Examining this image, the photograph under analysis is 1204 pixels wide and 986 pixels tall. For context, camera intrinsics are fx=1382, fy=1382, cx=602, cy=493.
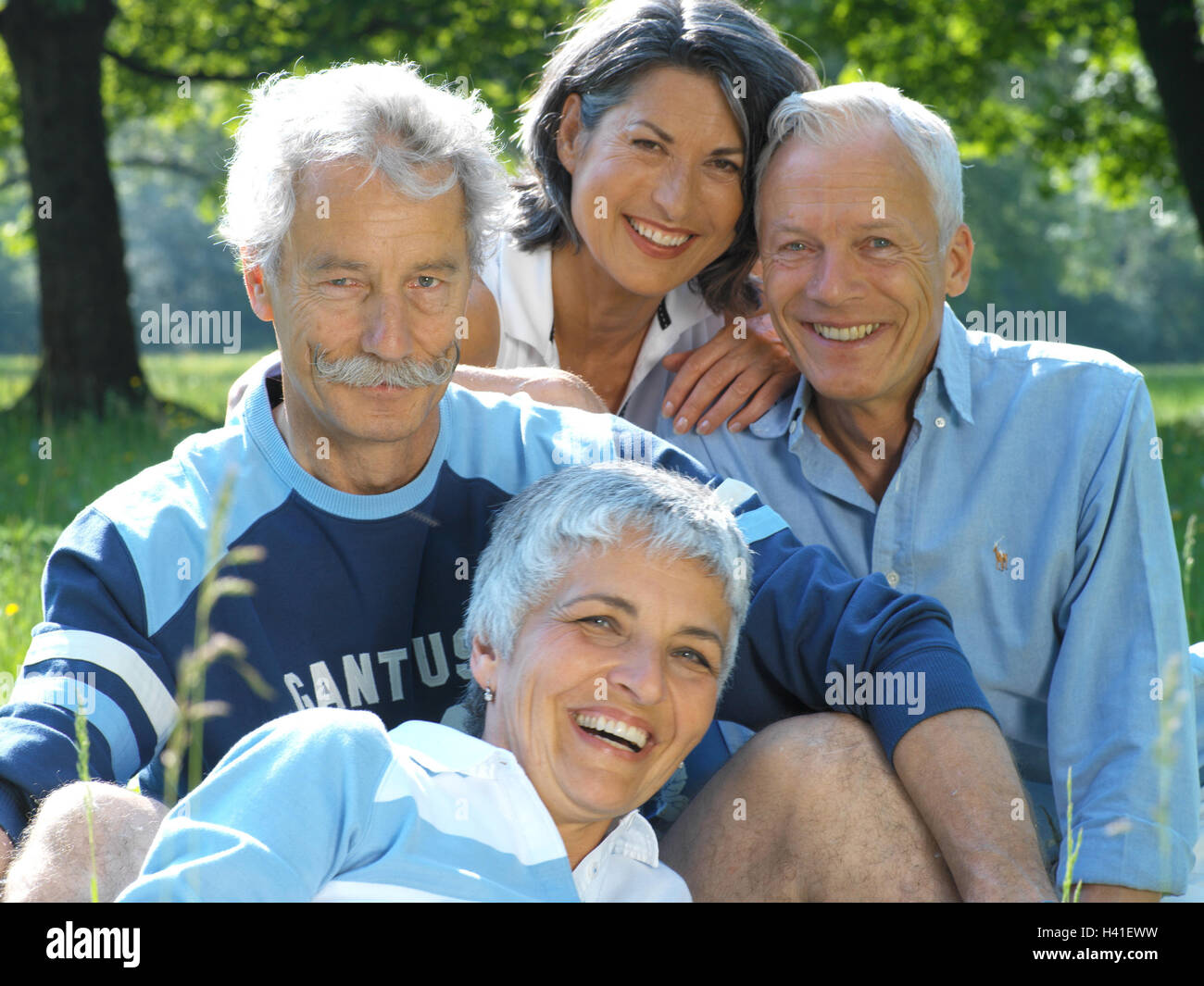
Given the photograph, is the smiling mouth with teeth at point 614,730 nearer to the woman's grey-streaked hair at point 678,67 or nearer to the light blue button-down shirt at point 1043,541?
the light blue button-down shirt at point 1043,541

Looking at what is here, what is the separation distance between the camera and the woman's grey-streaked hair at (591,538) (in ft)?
8.78

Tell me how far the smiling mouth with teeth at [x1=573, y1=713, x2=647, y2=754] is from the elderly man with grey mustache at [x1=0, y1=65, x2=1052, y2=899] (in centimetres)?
35

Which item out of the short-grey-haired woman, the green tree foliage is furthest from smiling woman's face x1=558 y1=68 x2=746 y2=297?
the green tree foliage

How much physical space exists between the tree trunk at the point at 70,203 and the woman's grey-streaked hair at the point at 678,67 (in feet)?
24.9

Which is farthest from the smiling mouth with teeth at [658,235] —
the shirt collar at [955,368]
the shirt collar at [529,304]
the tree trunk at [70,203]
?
the tree trunk at [70,203]

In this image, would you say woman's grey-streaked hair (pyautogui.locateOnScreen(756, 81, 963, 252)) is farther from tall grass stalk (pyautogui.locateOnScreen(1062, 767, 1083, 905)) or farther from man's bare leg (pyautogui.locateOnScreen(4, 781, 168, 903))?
man's bare leg (pyautogui.locateOnScreen(4, 781, 168, 903))

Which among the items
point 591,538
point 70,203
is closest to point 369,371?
point 591,538

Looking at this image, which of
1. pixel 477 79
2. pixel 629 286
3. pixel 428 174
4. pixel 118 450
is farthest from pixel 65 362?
pixel 428 174

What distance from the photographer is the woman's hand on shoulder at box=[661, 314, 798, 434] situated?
3.92 metres

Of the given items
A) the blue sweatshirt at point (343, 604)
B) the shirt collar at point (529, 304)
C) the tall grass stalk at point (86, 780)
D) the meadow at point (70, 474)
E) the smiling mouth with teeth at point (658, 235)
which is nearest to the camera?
the tall grass stalk at point (86, 780)

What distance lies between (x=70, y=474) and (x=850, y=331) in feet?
18.4

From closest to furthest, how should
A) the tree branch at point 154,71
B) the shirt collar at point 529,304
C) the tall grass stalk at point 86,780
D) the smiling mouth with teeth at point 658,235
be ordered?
the tall grass stalk at point 86,780 < the smiling mouth with teeth at point 658,235 < the shirt collar at point 529,304 < the tree branch at point 154,71
